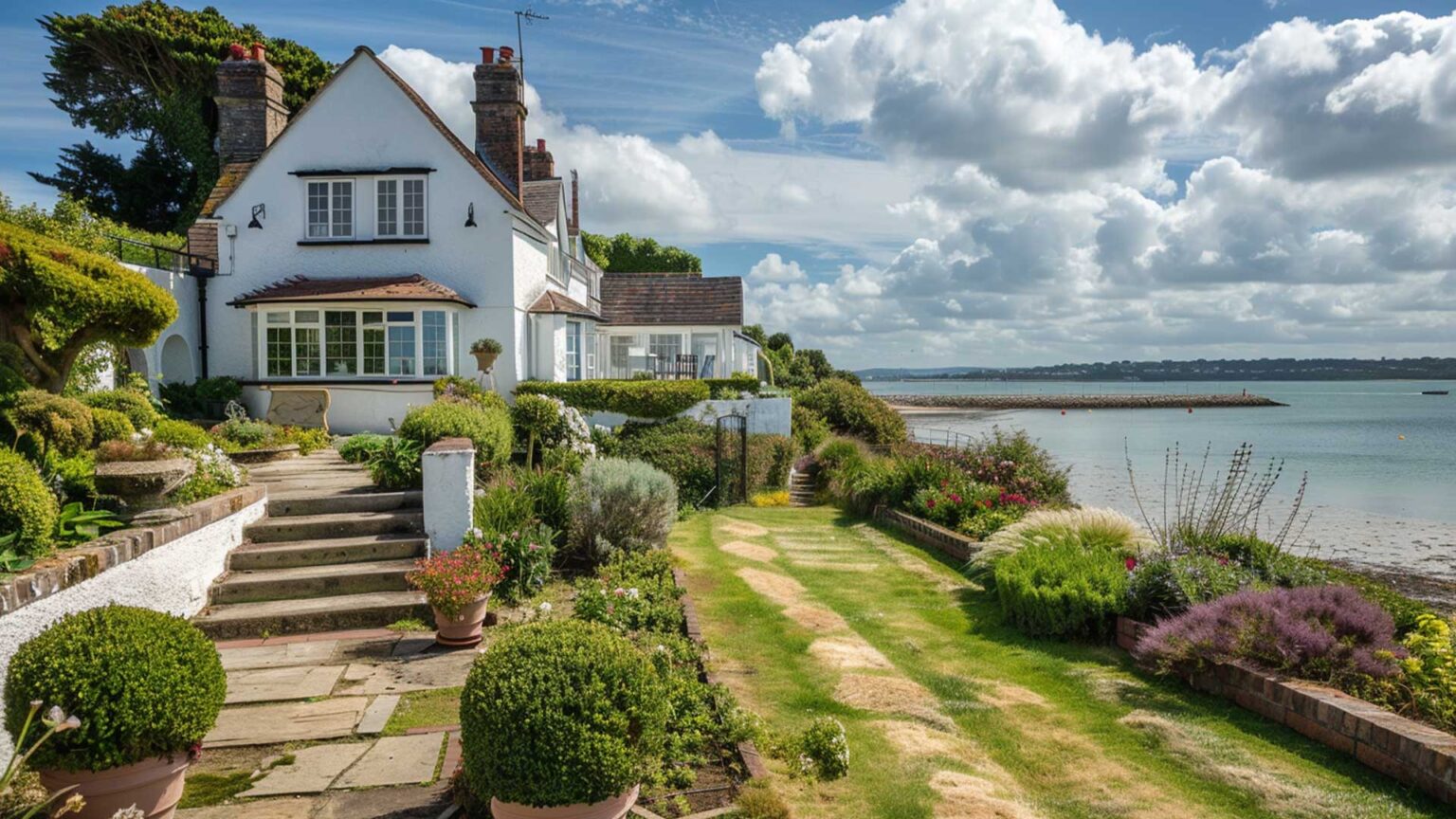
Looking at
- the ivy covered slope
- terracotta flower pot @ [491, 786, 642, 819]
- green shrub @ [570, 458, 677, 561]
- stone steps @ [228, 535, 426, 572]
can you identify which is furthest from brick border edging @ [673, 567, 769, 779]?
the ivy covered slope

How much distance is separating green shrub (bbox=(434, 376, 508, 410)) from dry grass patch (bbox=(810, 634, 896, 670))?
→ 10.4m

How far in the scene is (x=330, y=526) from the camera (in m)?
9.66

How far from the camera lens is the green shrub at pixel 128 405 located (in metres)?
12.8

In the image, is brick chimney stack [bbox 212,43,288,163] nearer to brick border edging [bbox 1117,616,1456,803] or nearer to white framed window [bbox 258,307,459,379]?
white framed window [bbox 258,307,459,379]

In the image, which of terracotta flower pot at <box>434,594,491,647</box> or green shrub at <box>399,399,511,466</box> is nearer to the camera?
terracotta flower pot at <box>434,594,491,647</box>

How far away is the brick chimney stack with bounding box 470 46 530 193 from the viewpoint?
73.3ft

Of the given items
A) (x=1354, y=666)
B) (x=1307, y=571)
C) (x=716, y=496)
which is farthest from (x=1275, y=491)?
(x=1354, y=666)

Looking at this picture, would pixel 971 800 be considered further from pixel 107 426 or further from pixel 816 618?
pixel 107 426

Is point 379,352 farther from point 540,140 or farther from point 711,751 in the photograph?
point 711,751

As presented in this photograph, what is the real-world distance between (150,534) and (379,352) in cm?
1316

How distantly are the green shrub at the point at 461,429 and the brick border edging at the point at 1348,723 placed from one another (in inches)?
346

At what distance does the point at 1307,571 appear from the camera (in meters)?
8.23

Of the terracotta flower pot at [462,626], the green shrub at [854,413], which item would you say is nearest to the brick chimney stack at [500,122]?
the green shrub at [854,413]

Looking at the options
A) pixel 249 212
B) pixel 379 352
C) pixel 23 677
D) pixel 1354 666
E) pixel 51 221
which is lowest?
pixel 1354 666
